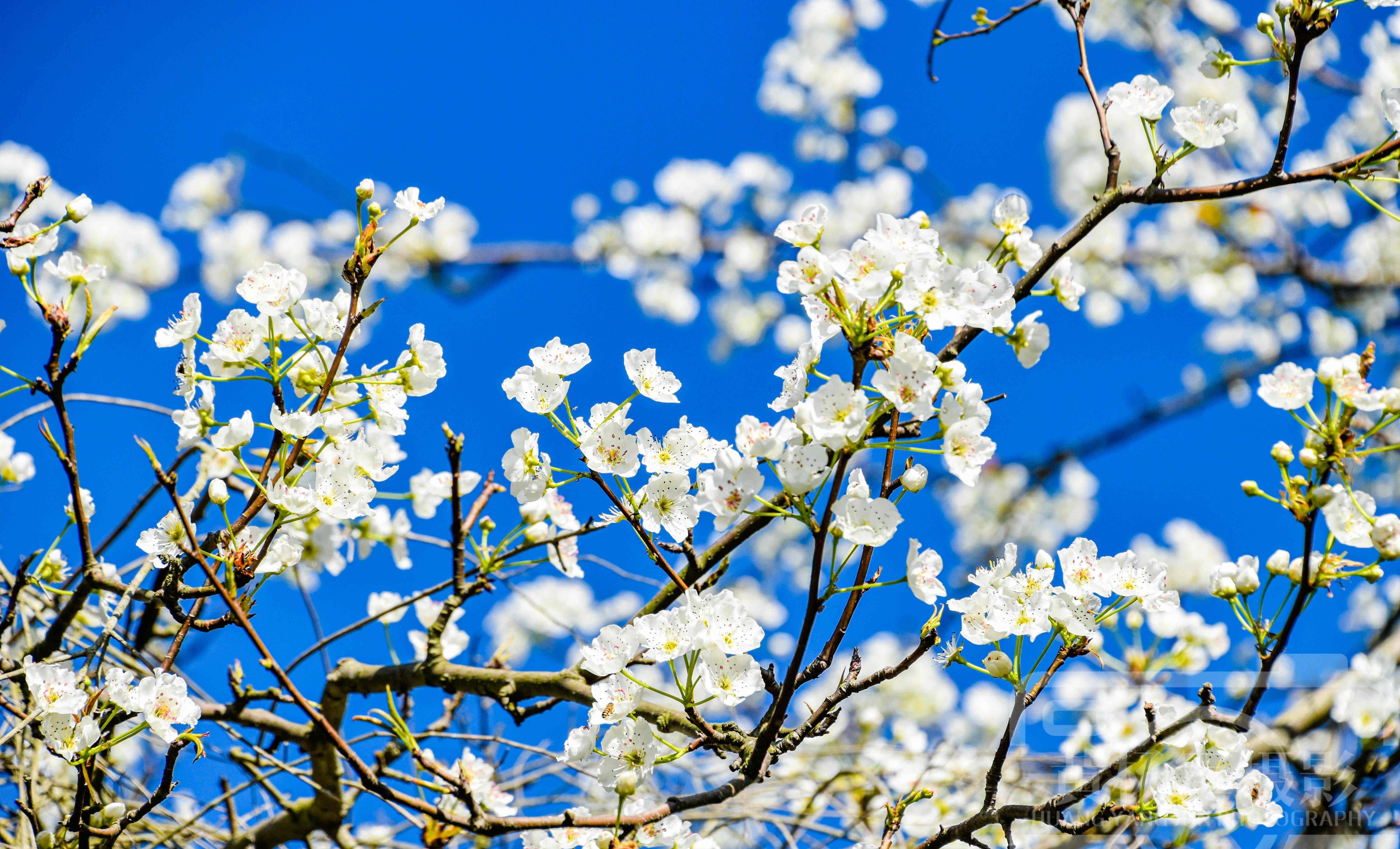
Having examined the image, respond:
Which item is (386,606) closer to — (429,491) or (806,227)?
(429,491)

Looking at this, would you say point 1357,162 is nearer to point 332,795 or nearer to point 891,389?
point 891,389

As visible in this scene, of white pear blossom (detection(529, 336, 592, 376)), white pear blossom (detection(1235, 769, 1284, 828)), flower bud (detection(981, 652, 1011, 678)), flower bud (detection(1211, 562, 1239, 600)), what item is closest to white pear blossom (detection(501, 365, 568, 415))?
white pear blossom (detection(529, 336, 592, 376))

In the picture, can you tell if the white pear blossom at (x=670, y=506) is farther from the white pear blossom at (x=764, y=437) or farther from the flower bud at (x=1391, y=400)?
the flower bud at (x=1391, y=400)

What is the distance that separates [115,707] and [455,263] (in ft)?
11.7

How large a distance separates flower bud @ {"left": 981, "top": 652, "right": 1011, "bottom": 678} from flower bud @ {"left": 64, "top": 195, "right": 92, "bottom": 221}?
1448 mm

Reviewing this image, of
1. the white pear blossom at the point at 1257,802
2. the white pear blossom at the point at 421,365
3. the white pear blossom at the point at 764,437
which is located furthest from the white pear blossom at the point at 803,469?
the white pear blossom at the point at 1257,802

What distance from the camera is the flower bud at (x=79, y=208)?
133 centimetres

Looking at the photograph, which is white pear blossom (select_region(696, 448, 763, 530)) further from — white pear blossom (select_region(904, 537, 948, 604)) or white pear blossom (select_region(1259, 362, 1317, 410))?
white pear blossom (select_region(1259, 362, 1317, 410))

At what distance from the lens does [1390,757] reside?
1538mm

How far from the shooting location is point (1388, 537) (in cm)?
108

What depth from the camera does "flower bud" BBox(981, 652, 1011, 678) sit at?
1154 millimetres

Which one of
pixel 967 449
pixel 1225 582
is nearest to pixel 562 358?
pixel 967 449

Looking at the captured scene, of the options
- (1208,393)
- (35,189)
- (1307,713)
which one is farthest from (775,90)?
(35,189)

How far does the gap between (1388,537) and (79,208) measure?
6.04ft
